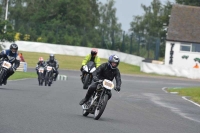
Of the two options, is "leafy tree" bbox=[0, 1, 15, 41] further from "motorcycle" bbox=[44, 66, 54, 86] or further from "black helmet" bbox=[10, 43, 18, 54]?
"black helmet" bbox=[10, 43, 18, 54]

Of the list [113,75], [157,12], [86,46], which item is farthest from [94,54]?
[157,12]

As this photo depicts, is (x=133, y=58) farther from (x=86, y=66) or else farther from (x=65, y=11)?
(x=86, y=66)

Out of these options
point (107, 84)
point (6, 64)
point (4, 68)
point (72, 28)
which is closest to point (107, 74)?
point (107, 84)

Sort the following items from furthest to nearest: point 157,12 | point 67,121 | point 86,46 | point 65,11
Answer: point 157,12 → point 65,11 → point 86,46 → point 67,121

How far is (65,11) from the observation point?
93062 millimetres

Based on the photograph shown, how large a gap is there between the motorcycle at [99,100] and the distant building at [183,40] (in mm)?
52124

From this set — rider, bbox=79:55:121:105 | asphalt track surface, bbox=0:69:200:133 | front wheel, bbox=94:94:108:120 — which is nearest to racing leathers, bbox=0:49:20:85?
asphalt track surface, bbox=0:69:200:133

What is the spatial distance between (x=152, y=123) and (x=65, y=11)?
7803 centimetres

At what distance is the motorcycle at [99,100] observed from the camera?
1498cm

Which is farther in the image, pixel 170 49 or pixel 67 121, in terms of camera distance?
pixel 170 49

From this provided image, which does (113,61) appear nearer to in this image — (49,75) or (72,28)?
(49,75)

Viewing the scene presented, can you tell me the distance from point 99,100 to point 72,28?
208 ft

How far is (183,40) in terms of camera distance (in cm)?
6912

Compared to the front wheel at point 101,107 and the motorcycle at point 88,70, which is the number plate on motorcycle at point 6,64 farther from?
the front wheel at point 101,107
